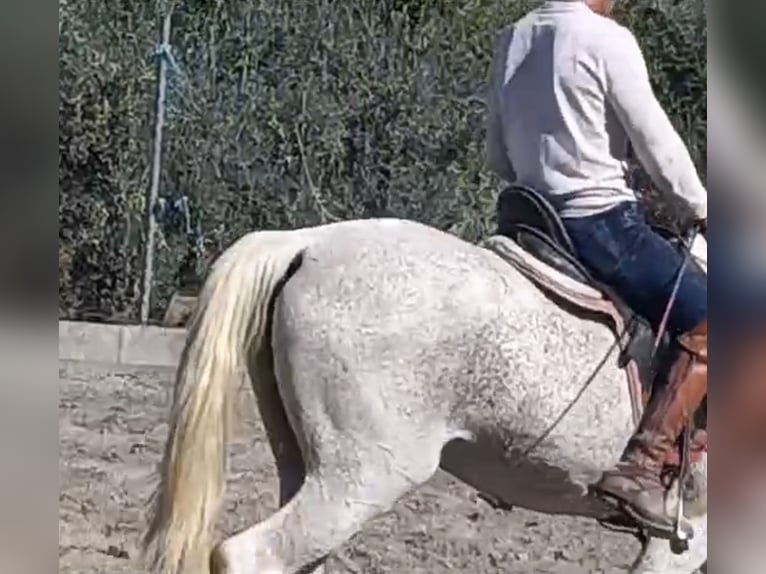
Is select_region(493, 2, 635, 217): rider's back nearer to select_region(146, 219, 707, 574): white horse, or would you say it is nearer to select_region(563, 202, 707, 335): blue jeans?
select_region(563, 202, 707, 335): blue jeans

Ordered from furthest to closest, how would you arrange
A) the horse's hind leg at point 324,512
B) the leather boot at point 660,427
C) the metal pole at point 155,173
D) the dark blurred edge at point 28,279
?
Result: the metal pole at point 155,173 < the leather boot at point 660,427 < the horse's hind leg at point 324,512 < the dark blurred edge at point 28,279

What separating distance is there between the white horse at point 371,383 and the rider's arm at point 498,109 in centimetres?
22

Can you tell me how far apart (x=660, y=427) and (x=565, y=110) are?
604 mm

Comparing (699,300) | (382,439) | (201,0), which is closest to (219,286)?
(382,439)

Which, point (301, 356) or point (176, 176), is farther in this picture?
point (176, 176)

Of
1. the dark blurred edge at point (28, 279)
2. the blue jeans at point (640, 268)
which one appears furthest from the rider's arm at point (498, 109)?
the dark blurred edge at point (28, 279)

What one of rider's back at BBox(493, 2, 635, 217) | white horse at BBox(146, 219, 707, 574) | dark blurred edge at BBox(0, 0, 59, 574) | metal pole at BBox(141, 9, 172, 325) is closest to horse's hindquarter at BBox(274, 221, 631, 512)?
white horse at BBox(146, 219, 707, 574)

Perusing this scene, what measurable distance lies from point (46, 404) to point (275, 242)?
58cm

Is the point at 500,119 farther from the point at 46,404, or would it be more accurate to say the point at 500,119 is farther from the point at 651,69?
the point at 46,404

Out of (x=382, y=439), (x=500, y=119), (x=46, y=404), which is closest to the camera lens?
(x=46, y=404)

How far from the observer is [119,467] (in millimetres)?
2785

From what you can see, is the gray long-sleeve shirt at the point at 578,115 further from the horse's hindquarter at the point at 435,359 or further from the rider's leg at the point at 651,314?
the horse's hindquarter at the point at 435,359

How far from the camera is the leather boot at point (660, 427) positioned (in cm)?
266

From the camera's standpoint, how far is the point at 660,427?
8.77 ft
